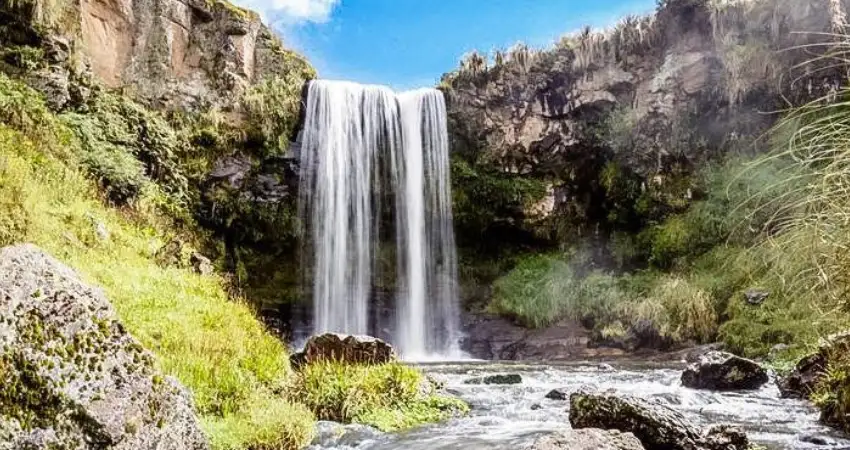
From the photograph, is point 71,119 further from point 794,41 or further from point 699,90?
point 794,41

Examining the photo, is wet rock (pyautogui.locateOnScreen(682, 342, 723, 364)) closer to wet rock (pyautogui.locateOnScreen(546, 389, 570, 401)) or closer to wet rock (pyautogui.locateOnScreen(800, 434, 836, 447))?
wet rock (pyautogui.locateOnScreen(546, 389, 570, 401))

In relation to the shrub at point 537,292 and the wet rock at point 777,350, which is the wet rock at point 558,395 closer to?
the wet rock at point 777,350

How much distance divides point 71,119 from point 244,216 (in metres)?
5.14

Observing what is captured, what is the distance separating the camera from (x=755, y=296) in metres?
14.9

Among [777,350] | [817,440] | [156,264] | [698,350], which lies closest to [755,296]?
[698,350]

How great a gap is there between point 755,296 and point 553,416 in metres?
9.80

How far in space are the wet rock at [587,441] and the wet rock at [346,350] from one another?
4701 mm

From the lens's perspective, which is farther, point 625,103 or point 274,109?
point 625,103

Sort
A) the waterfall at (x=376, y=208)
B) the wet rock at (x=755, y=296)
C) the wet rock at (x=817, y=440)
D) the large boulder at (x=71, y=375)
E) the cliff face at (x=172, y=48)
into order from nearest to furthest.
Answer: the large boulder at (x=71, y=375) < the wet rock at (x=817, y=440) < the wet rock at (x=755, y=296) < the cliff face at (x=172, y=48) < the waterfall at (x=376, y=208)

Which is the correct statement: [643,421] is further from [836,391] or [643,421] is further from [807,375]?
[807,375]

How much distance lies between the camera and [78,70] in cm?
1497

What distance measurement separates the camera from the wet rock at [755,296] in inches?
580

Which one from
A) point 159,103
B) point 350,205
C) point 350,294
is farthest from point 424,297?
point 159,103

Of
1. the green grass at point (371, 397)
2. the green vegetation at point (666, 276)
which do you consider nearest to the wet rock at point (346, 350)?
the green grass at point (371, 397)
